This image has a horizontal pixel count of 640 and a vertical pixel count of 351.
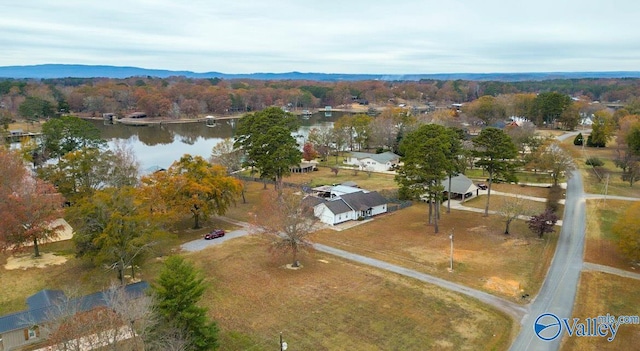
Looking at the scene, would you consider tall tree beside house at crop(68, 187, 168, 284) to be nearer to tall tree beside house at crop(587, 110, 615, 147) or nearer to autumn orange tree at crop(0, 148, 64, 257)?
autumn orange tree at crop(0, 148, 64, 257)

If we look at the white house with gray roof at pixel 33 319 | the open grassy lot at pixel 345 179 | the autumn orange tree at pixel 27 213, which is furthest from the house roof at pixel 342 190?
the white house with gray roof at pixel 33 319

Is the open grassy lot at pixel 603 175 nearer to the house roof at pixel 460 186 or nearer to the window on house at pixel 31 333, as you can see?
the house roof at pixel 460 186

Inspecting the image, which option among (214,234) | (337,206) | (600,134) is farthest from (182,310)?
(600,134)

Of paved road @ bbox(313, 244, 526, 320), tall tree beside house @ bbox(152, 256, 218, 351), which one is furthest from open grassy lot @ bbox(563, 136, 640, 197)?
tall tree beside house @ bbox(152, 256, 218, 351)

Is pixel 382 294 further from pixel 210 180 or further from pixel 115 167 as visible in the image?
pixel 115 167

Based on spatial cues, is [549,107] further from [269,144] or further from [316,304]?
[316,304]

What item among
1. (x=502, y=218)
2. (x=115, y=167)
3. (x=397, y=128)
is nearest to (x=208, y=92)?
(x=397, y=128)
